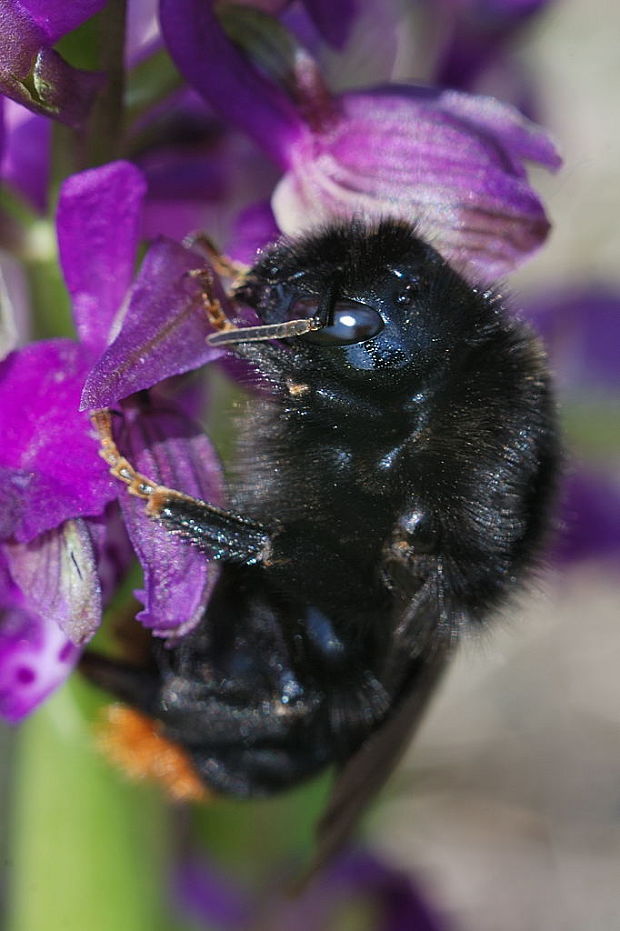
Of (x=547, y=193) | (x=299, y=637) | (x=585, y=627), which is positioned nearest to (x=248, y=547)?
(x=299, y=637)

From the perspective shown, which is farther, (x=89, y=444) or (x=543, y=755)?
(x=543, y=755)

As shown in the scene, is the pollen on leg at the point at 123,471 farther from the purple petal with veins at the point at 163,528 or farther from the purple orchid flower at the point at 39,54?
the purple orchid flower at the point at 39,54

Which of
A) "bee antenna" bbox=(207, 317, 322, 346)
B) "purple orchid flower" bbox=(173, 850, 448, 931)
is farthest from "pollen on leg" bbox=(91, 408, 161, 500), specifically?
"purple orchid flower" bbox=(173, 850, 448, 931)

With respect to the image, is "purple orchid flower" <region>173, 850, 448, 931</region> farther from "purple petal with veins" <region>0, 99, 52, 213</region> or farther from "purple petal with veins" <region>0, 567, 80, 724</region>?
"purple petal with veins" <region>0, 99, 52, 213</region>

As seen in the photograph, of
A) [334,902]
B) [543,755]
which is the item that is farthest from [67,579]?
[543,755]

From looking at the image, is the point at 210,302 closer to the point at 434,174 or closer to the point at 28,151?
the point at 434,174

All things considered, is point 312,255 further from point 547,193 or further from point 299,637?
point 547,193

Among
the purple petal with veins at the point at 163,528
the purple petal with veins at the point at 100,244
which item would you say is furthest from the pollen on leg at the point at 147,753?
the purple petal with veins at the point at 100,244
